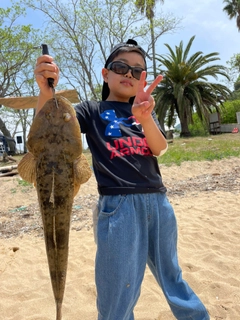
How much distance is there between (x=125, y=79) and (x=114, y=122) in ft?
1.05

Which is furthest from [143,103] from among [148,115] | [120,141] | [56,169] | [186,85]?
[186,85]

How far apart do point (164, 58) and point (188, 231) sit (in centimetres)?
2119

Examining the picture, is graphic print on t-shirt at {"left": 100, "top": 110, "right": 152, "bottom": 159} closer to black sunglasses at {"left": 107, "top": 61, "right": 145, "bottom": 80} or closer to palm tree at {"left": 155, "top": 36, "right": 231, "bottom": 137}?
black sunglasses at {"left": 107, "top": 61, "right": 145, "bottom": 80}

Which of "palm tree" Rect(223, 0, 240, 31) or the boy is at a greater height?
"palm tree" Rect(223, 0, 240, 31)

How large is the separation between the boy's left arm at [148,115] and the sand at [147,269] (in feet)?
6.36

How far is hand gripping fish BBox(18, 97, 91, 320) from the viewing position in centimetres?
176

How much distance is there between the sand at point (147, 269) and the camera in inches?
132

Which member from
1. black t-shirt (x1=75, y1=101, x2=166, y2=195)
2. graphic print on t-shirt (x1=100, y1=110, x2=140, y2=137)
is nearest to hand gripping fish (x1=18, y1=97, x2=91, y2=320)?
black t-shirt (x1=75, y1=101, x2=166, y2=195)

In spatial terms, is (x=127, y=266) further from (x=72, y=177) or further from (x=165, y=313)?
(x=165, y=313)

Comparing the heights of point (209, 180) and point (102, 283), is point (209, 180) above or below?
below

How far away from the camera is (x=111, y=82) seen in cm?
229

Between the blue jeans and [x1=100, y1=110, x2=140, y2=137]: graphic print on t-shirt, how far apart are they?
0.45 m

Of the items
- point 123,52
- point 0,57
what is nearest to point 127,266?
point 123,52

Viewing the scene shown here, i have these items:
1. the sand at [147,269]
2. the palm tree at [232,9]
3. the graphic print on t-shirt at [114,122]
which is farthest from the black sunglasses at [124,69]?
the palm tree at [232,9]
